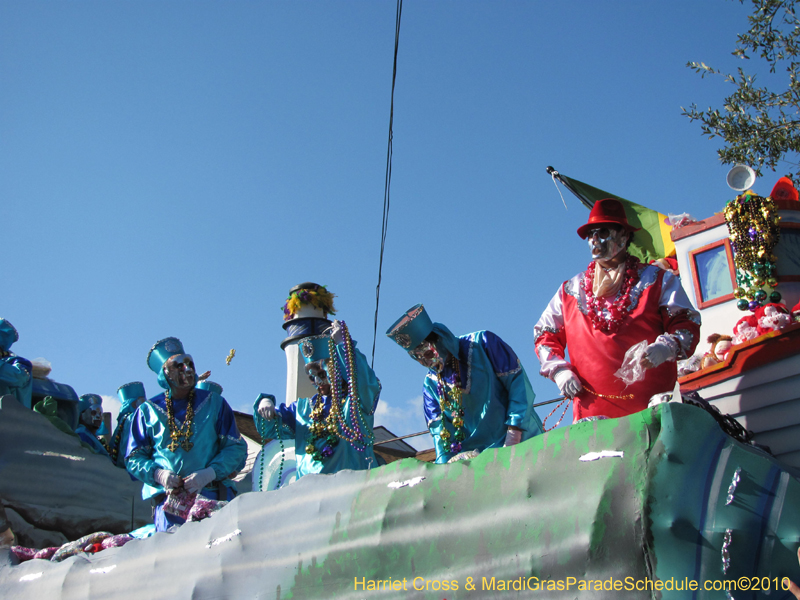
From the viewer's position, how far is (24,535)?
606 cm

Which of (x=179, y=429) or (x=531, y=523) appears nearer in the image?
(x=531, y=523)

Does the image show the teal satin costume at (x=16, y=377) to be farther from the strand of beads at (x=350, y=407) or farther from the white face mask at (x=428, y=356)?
the white face mask at (x=428, y=356)

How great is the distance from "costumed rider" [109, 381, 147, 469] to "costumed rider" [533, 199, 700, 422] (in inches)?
188

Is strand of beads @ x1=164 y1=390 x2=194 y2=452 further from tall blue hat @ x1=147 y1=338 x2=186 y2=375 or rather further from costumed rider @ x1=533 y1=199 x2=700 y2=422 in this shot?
costumed rider @ x1=533 y1=199 x2=700 y2=422

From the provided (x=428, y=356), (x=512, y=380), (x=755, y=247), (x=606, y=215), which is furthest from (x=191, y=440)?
(x=755, y=247)

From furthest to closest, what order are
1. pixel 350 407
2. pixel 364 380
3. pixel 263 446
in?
pixel 263 446 → pixel 364 380 → pixel 350 407

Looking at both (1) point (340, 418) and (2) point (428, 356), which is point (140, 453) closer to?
(1) point (340, 418)

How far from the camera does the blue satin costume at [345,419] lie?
17.5ft

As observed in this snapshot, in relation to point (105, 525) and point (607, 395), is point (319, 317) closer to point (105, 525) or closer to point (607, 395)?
point (105, 525)

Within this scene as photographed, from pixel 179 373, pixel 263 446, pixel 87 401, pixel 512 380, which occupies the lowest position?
pixel 512 380

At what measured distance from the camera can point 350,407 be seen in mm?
5402

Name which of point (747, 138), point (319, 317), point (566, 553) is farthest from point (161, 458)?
point (747, 138)

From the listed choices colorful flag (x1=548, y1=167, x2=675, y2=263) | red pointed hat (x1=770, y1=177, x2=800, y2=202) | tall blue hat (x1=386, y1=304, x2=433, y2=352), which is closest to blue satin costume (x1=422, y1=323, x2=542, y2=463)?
tall blue hat (x1=386, y1=304, x2=433, y2=352)

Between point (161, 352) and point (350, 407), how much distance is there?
140cm
